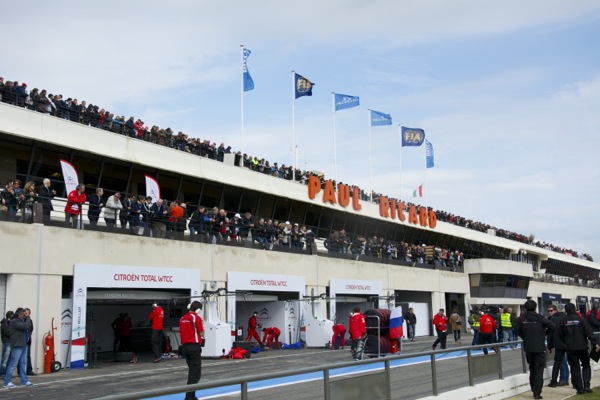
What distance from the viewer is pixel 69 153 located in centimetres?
2617

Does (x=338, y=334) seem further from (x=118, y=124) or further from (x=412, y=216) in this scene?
(x=412, y=216)

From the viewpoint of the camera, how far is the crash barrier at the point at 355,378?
679cm

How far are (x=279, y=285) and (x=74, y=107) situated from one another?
444 inches

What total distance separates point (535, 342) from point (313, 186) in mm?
25686

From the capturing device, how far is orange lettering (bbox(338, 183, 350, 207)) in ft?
135

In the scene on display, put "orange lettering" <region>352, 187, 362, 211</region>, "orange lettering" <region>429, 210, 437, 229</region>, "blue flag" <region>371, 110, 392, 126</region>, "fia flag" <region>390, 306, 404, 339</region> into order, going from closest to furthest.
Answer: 1. "fia flag" <region>390, 306, 404, 339</region>
2. "orange lettering" <region>352, 187, 362, 211</region>
3. "blue flag" <region>371, 110, 392, 126</region>
4. "orange lettering" <region>429, 210, 437, 229</region>

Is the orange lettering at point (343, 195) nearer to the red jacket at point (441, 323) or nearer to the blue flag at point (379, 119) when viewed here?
the blue flag at point (379, 119)

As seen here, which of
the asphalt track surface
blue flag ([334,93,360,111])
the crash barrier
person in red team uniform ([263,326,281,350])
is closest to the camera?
the crash barrier

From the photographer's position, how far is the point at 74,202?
21844mm

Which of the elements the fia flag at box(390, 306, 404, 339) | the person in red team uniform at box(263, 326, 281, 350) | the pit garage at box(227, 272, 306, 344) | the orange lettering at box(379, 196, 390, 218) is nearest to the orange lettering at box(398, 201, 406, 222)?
the orange lettering at box(379, 196, 390, 218)

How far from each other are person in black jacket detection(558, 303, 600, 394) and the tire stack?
8.86 meters

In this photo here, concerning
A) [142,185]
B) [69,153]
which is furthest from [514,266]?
[69,153]

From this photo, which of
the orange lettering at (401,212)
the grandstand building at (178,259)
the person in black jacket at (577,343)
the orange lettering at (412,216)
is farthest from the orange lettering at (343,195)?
the person in black jacket at (577,343)

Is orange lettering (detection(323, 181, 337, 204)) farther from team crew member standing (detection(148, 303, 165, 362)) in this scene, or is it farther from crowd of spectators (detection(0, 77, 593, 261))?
team crew member standing (detection(148, 303, 165, 362))
